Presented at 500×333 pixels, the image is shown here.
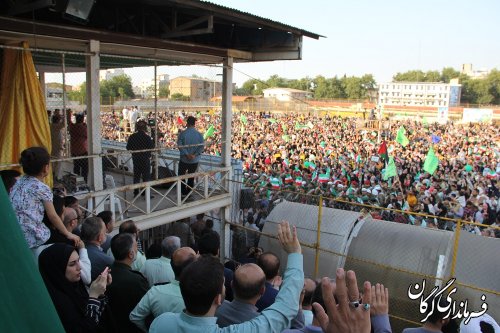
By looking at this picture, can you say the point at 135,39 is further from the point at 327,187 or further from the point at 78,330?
the point at 327,187

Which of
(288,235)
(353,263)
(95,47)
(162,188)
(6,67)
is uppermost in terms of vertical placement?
(95,47)

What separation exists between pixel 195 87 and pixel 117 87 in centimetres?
248

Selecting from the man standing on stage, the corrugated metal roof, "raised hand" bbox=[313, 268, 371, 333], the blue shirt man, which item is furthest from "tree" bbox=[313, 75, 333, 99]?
"raised hand" bbox=[313, 268, 371, 333]

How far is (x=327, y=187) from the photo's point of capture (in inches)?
653

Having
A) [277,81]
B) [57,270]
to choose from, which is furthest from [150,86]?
[277,81]

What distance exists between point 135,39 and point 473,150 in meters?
25.4

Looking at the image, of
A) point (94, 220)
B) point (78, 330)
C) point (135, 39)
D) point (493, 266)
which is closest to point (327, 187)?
point (493, 266)

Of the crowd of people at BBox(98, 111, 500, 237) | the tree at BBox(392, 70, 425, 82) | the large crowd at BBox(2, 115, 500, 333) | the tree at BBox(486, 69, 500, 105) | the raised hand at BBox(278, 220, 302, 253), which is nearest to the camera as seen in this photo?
the large crowd at BBox(2, 115, 500, 333)

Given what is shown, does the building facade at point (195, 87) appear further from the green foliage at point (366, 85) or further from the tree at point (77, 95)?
the green foliage at point (366, 85)

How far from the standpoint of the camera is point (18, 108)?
243 inches

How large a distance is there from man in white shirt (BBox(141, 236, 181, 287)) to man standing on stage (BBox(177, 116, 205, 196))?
470 cm

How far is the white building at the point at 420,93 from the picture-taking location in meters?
98.1

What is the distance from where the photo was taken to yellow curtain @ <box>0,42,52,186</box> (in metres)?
6.15

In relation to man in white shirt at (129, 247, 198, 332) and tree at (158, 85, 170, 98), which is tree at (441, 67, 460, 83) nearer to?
tree at (158, 85, 170, 98)
